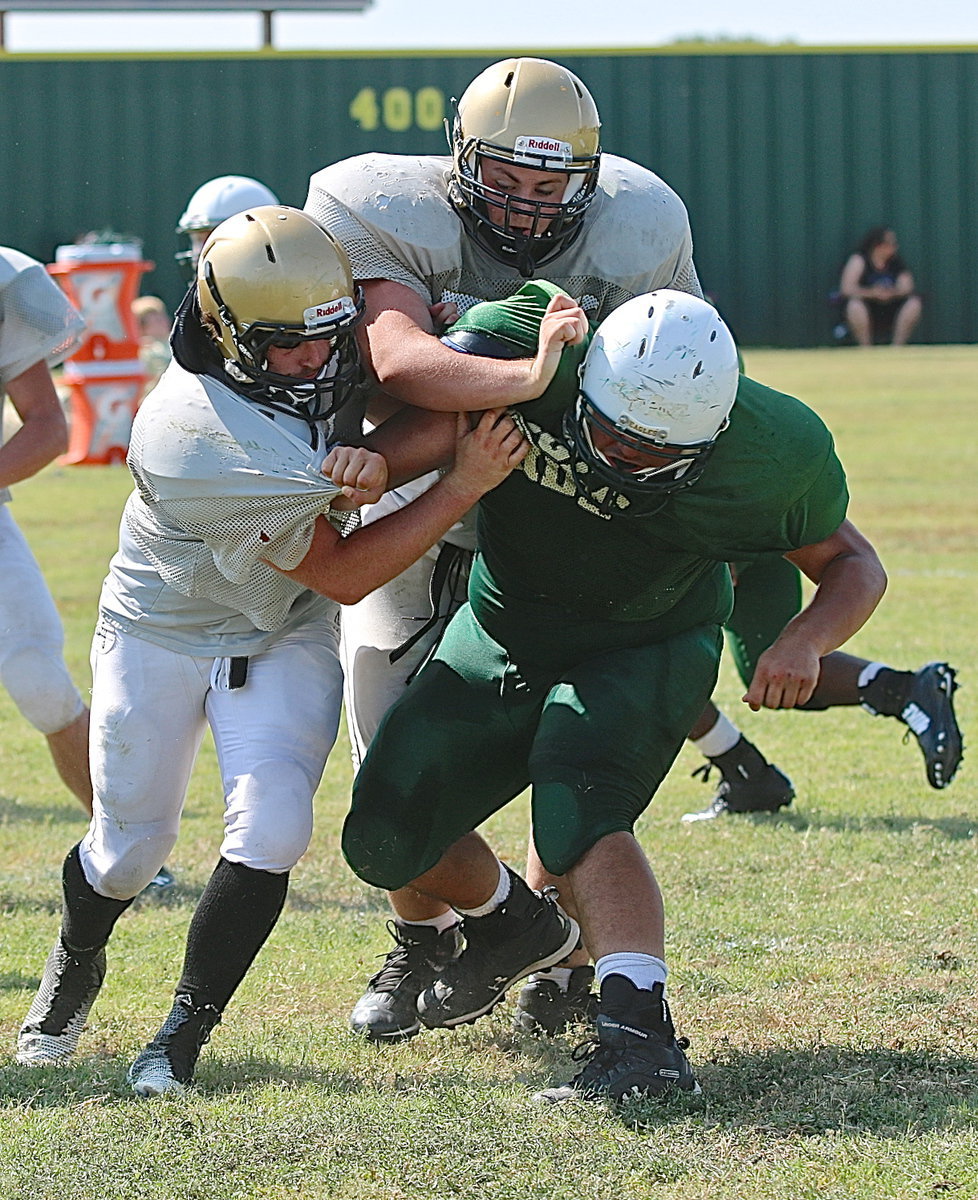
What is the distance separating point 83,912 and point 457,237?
60.6 inches

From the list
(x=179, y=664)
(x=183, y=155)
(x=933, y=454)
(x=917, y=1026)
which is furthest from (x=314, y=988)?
(x=183, y=155)

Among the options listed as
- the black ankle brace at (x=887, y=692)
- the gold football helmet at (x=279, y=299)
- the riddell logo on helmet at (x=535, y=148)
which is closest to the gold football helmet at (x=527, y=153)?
the riddell logo on helmet at (x=535, y=148)

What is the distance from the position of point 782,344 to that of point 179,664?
2287 cm

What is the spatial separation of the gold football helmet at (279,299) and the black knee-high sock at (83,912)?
1.03 meters

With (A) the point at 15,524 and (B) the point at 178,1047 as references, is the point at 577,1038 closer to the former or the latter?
(B) the point at 178,1047

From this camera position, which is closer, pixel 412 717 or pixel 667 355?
pixel 667 355

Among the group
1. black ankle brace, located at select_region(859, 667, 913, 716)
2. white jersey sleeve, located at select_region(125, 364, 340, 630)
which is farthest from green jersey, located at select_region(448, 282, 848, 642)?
black ankle brace, located at select_region(859, 667, 913, 716)

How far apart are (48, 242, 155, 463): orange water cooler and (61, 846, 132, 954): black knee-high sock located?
1121cm

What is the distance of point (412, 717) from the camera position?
360 cm

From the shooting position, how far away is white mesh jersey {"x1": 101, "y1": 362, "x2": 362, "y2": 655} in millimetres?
3262

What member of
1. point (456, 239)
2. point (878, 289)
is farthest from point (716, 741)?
point (878, 289)

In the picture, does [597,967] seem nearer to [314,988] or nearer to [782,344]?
[314,988]

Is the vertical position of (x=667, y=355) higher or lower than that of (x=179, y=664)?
higher

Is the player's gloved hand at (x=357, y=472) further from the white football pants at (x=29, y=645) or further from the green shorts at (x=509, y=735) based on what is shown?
the white football pants at (x=29, y=645)
